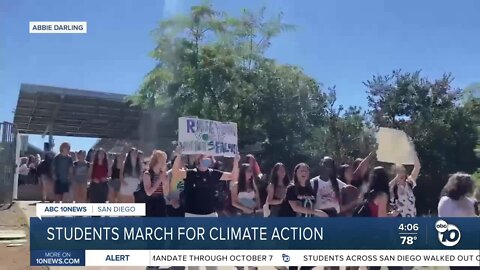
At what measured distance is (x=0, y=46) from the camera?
149 inches

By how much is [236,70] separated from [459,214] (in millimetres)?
1820

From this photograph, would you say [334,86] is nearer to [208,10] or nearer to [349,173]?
[349,173]

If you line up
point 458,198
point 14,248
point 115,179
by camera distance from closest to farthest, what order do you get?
point 458,198 < point 115,179 < point 14,248

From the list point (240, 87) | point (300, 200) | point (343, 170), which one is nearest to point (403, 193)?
point (343, 170)

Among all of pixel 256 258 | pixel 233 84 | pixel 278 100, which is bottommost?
pixel 256 258

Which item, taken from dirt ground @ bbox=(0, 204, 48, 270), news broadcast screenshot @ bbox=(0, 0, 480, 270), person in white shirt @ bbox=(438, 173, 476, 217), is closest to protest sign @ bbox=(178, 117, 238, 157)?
news broadcast screenshot @ bbox=(0, 0, 480, 270)

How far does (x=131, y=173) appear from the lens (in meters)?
3.88

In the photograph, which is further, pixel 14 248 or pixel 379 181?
pixel 14 248

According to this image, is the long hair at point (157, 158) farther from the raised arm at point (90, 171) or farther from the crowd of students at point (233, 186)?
the raised arm at point (90, 171)

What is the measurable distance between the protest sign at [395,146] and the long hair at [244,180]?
2.92ft

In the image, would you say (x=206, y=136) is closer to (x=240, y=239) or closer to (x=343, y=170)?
(x=240, y=239)

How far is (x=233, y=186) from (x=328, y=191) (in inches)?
26.1

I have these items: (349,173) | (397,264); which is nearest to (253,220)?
(349,173)

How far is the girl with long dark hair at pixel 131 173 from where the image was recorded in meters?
3.86
